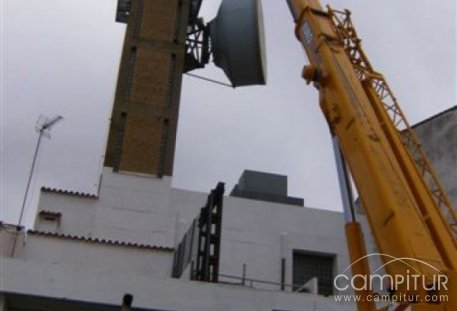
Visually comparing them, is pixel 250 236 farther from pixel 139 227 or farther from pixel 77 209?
pixel 77 209

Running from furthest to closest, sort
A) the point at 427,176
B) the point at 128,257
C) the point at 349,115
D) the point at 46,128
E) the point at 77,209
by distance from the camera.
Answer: the point at 46,128, the point at 77,209, the point at 128,257, the point at 427,176, the point at 349,115

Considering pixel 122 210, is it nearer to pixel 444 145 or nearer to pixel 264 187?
pixel 264 187

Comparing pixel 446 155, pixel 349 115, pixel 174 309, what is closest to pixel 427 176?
pixel 349 115

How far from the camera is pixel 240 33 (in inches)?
994

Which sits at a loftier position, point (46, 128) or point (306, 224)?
point (46, 128)

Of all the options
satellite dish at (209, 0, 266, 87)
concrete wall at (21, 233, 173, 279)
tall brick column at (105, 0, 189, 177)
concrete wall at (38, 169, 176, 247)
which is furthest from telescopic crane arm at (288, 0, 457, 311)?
tall brick column at (105, 0, 189, 177)

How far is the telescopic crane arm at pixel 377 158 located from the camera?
8469mm

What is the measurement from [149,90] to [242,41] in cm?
493

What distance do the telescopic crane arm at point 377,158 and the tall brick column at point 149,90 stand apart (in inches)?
536

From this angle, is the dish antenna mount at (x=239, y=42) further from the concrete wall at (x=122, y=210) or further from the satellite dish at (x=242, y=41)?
the concrete wall at (x=122, y=210)

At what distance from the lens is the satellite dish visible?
2475 centimetres

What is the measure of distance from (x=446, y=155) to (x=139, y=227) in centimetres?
1250

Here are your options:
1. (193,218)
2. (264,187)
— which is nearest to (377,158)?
(193,218)

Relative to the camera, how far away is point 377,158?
960cm
